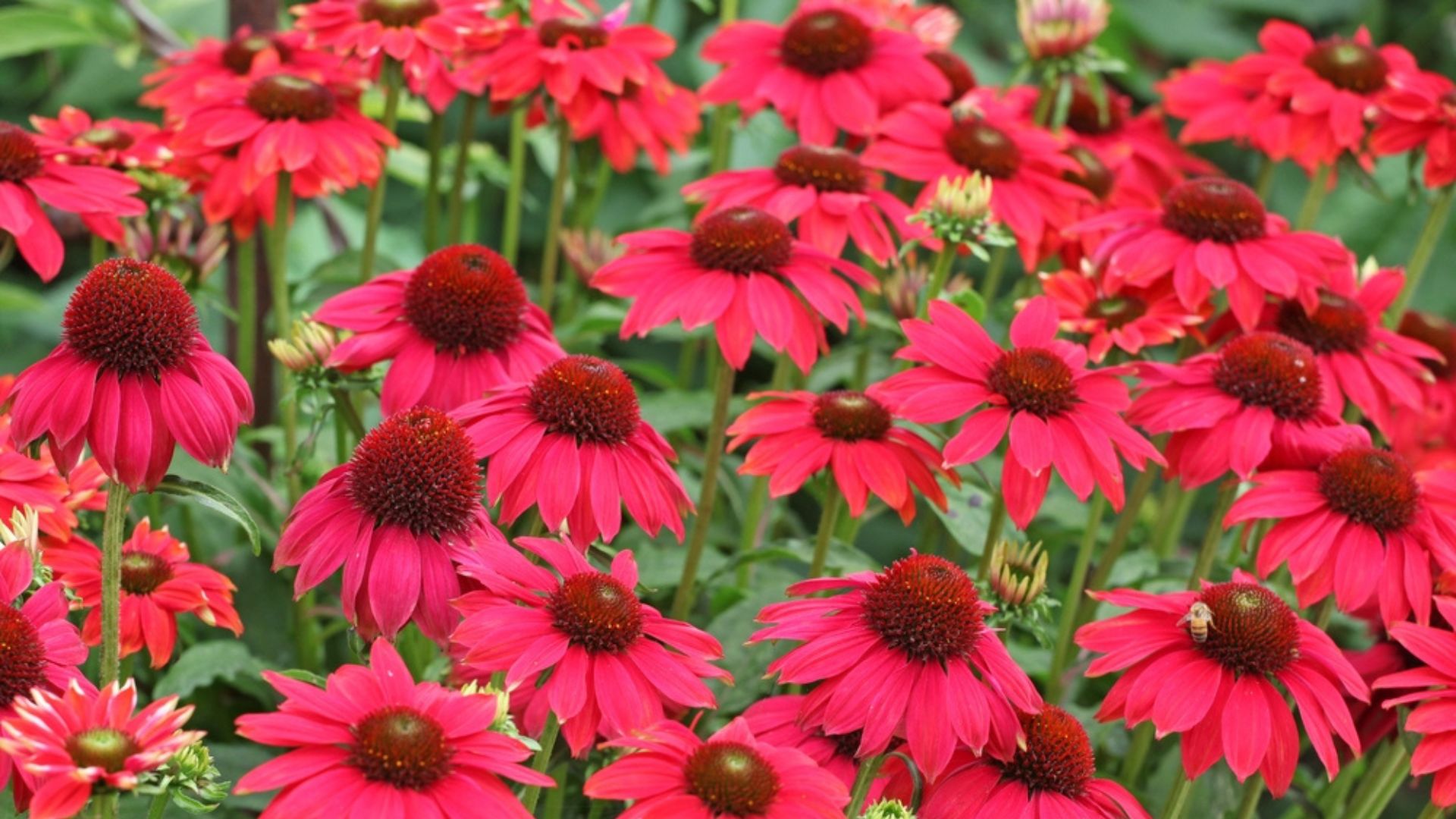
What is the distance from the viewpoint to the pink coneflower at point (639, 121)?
139cm

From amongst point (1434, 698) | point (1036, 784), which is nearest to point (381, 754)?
point (1036, 784)

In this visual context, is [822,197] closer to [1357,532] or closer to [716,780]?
[1357,532]

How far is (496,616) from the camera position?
75 cm

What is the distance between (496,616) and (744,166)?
126cm

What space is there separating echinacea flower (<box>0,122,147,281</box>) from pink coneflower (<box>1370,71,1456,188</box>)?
40.5 inches

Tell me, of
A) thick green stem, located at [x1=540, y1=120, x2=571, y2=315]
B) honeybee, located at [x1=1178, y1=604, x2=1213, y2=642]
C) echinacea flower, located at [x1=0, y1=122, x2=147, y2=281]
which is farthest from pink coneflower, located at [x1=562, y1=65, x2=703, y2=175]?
honeybee, located at [x1=1178, y1=604, x2=1213, y2=642]

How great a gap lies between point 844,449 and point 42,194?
22.7 inches

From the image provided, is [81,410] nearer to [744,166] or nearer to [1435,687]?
[1435,687]

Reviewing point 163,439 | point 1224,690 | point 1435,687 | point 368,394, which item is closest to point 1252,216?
point 1435,687

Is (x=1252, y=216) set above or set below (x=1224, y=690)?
above

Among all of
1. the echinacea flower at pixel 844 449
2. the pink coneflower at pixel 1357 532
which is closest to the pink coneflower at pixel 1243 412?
the pink coneflower at pixel 1357 532

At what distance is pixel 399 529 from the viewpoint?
31.0 inches

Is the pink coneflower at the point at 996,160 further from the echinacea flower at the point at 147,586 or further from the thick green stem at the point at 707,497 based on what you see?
the echinacea flower at the point at 147,586

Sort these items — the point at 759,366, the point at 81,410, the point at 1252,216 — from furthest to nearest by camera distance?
1. the point at 759,366
2. the point at 1252,216
3. the point at 81,410
